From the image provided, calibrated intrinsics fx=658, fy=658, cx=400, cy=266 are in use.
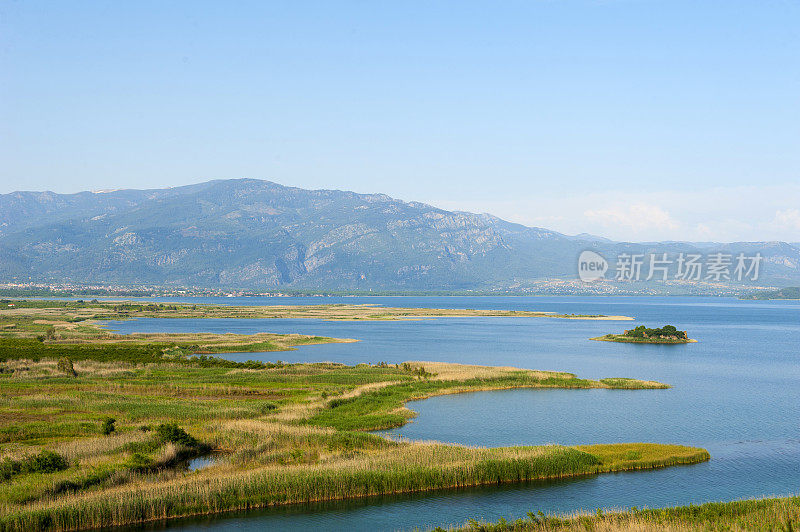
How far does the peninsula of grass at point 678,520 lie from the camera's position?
85.2ft

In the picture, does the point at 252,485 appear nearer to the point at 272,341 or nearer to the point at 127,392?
the point at 127,392

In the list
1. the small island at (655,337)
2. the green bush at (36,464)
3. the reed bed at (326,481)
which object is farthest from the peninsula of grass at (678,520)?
the small island at (655,337)

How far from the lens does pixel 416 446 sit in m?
38.9

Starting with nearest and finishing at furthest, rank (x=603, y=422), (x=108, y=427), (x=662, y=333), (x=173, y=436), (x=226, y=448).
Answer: (x=173, y=436) → (x=226, y=448) → (x=108, y=427) → (x=603, y=422) → (x=662, y=333)

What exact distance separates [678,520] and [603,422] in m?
23.8

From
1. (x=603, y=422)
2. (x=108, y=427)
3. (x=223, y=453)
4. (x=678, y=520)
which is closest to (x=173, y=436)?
(x=223, y=453)

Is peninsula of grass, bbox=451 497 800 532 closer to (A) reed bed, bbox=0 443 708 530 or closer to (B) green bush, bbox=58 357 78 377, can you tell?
(A) reed bed, bbox=0 443 708 530

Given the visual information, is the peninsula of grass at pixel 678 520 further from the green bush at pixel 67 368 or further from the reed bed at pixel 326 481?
the green bush at pixel 67 368

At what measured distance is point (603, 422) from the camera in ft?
166

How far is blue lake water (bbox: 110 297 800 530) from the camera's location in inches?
1229

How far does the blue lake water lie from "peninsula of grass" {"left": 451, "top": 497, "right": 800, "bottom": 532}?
2.81 metres

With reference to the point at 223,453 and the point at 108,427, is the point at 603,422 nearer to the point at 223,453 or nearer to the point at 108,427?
the point at 223,453

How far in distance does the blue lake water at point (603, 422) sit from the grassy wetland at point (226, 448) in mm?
1239

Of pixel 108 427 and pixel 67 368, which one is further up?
pixel 108 427
